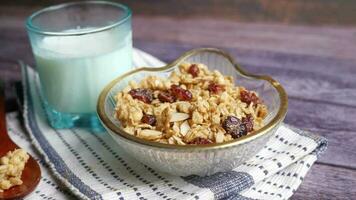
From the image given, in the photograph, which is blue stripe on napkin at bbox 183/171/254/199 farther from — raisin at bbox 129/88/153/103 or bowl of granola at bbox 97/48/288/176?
raisin at bbox 129/88/153/103

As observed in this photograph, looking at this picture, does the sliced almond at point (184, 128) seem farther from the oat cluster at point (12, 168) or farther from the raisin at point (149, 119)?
the oat cluster at point (12, 168)

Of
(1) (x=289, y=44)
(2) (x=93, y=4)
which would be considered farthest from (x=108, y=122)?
(1) (x=289, y=44)

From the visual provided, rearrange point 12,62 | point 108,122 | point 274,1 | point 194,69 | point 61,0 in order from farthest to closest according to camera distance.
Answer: point 61,0, point 274,1, point 12,62, point 194,69, point 108,122

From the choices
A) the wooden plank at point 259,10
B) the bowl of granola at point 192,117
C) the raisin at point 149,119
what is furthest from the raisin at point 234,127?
the wooden plank at point 259,10

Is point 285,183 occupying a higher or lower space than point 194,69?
lower

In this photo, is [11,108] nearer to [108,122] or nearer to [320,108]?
[108,122]

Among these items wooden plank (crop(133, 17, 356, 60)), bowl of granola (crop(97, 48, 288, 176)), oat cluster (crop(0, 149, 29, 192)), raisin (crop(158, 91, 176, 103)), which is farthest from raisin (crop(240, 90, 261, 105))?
wooden plank (crop(133, 17, 356, 60))

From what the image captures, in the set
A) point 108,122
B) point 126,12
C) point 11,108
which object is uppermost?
point 126,12

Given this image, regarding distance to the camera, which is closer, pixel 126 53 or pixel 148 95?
pixel 148 95
